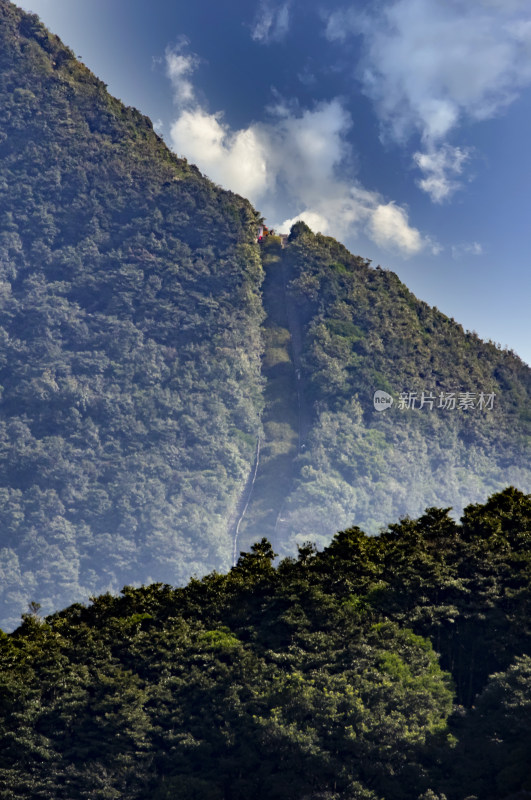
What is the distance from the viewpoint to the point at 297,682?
61.5 meters

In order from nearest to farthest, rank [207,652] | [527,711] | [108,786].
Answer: [527,711] → [108,786] → [207,652]

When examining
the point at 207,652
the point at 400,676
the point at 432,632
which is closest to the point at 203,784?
the point at 207,652

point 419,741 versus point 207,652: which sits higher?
point 207,652

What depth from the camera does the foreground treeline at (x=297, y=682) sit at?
57062 mm

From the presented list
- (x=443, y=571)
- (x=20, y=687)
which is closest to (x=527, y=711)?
(x=443, y=571)

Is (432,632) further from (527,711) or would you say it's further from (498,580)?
(527,711)

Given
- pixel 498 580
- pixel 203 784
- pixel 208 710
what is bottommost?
pixel 203 784

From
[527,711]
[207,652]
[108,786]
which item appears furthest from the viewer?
[207,652]

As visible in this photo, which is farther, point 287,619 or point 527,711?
point 287,619

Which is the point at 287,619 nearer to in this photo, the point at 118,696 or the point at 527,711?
the point at 118,696

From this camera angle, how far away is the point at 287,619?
6712 cm

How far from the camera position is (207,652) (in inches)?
2630

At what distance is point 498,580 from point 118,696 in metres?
27.6

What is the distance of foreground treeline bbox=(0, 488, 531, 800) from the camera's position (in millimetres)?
57062
